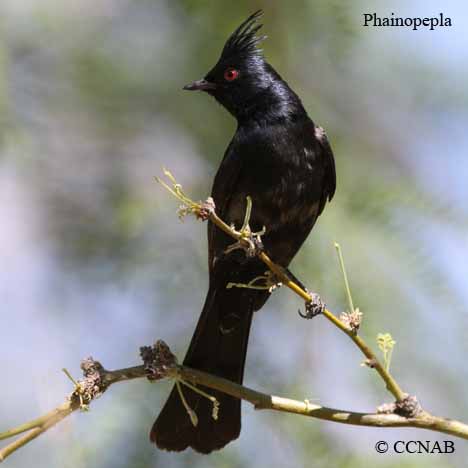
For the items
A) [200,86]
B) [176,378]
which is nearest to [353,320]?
[176,378]

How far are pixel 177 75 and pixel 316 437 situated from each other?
2.22 meters

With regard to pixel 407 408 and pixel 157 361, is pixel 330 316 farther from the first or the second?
pixel 157 361

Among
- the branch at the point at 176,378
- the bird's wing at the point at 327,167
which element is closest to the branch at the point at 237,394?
the branch at the point at 176,378

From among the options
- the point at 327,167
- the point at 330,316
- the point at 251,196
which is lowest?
the point at 330,316

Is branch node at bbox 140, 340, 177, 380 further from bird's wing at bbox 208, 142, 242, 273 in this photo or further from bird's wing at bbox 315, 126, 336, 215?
bird's wing at bbox 315, 126, 336, 215

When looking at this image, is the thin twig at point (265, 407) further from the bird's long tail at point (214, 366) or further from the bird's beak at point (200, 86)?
the bird's beak at point (200, 86)

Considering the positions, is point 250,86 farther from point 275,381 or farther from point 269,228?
point 275,381

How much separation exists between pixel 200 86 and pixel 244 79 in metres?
0.38

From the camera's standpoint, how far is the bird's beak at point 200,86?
4.74m

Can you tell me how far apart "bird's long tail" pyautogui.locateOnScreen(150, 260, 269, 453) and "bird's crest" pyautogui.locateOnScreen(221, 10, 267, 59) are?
122 cm

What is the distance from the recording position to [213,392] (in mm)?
4406

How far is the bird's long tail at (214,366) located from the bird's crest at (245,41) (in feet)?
4.02

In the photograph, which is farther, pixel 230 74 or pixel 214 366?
pixel 230 74

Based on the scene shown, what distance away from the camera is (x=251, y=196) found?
4.56m
